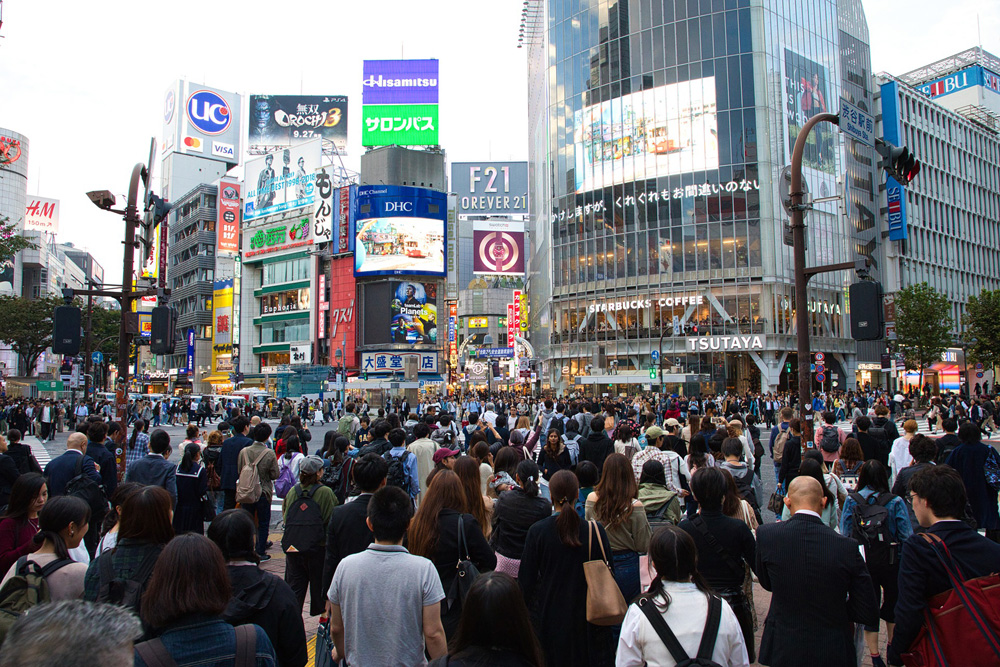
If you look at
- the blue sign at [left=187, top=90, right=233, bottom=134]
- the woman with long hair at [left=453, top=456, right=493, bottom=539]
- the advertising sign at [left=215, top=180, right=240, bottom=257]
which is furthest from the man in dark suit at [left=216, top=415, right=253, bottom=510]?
the blue sign at [left=187, top=90, right=233, bottom=134]

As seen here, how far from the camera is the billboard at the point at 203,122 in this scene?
112 meters

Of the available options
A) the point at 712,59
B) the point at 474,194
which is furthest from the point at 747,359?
the point at 474,194

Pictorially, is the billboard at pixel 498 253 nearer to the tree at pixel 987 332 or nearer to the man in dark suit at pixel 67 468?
the tree at pixel 987 332

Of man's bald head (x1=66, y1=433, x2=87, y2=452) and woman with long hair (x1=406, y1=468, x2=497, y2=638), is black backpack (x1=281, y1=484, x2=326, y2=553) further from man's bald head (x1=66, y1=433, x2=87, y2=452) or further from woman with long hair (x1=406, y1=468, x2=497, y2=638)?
man's bald head (x1=66, y1=433, x2=87, y2=452)

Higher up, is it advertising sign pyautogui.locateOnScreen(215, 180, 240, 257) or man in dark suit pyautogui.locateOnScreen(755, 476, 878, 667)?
advertising sign pyautogui.locateOnScreen(215, 180, 240, 257)

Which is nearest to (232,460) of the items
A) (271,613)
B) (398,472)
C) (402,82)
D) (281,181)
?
(398,472)

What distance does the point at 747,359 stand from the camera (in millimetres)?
54812

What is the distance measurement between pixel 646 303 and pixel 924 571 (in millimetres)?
54937

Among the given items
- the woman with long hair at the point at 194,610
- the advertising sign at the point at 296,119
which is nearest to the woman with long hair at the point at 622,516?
the woman with long hair at the point at 194,610

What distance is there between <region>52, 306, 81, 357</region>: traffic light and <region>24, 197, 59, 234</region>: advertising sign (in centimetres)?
14078

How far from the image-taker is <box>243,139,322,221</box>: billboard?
7256 cm

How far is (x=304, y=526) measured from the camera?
6.18 meters

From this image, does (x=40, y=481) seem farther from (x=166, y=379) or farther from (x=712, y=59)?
(x=166, y=379)

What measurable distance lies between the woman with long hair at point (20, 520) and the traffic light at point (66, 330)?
687 cm
